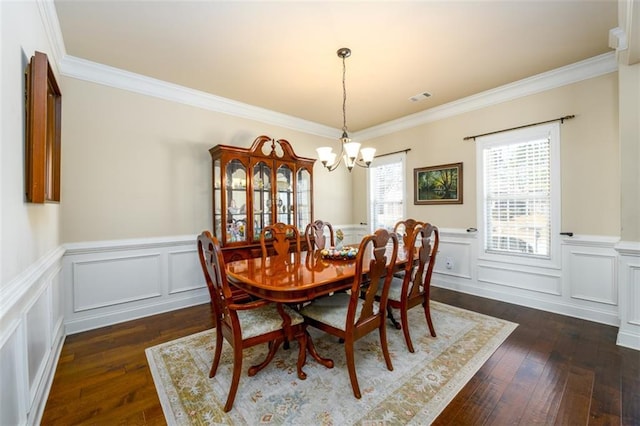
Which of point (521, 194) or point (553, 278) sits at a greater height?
point (521, 194)

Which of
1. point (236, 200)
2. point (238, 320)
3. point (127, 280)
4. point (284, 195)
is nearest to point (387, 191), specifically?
point (284, 195)

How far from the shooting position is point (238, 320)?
172cm

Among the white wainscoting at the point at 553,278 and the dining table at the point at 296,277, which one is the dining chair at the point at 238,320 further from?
the white wainscoting at the point at 553,278

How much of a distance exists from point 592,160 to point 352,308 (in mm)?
3140

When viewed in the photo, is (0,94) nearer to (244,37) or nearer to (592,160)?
(244,37)

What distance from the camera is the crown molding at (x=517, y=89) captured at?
112 inches

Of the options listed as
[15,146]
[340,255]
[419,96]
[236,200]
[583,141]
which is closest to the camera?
[15,146]

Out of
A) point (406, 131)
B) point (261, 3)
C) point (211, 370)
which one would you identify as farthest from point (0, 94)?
point (406, 131)

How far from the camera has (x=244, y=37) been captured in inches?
94.3

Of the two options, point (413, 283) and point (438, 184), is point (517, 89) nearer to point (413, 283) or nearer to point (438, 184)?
point (438, 184)

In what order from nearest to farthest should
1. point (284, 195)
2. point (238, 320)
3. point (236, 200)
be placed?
point (238, 320)
point (236, 200)
point (284, 195)

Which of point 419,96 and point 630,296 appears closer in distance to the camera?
point 630,296

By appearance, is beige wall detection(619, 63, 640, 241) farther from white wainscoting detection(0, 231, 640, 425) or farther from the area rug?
the area rug

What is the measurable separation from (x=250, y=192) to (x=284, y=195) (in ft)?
1.94
